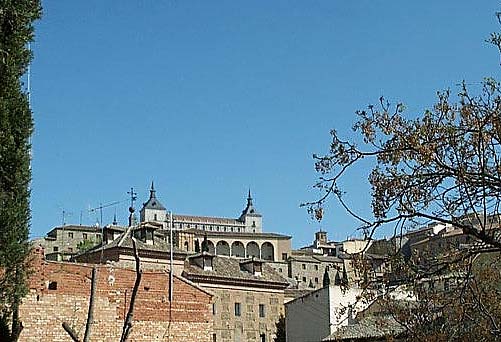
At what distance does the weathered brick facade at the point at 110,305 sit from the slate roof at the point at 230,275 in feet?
98.9

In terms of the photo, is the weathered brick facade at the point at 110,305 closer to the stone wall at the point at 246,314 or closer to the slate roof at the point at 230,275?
the slate roof at the point at 230,275

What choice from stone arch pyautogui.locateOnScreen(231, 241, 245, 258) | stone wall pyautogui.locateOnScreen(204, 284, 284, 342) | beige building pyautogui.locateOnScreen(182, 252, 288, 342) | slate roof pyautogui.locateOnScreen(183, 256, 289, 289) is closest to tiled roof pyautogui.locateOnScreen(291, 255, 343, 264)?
stone arch pyautogui.locateOnScreen(231, 241, 245, 258)

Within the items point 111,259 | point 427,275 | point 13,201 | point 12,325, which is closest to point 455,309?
point 427,275

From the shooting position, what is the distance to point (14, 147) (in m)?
18.2

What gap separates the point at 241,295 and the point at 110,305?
124ft

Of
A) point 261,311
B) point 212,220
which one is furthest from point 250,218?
point 261,311

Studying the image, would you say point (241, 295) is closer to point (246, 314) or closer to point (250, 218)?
point (246, 314)

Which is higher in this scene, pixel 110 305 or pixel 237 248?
pixel 237 248

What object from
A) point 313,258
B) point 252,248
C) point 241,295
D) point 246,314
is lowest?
point 246,314

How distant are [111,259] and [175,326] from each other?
2509 centimetres

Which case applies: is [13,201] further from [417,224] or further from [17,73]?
[417,224]

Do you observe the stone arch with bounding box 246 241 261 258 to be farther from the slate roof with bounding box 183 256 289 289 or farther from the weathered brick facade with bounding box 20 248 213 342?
the weathered brick facade with bounding box 20 248 213 342

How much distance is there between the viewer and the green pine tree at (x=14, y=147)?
57.5 ft

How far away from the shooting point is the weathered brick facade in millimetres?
24547
